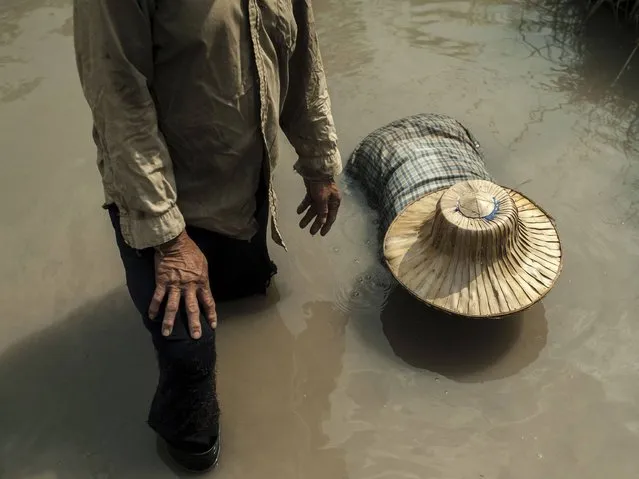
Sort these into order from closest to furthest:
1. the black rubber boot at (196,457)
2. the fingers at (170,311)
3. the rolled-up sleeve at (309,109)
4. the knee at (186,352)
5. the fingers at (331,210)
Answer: the fingers at (170,311) → the knee at (186,352) → the rolled-up sleeve at (309,109) → the black rubber boot at (196,457) → the fingers at (331,210)

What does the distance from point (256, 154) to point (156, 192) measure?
1.14 feet

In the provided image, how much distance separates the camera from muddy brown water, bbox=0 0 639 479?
6.62 feet

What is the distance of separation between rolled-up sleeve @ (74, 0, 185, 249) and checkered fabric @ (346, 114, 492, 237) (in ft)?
3.39

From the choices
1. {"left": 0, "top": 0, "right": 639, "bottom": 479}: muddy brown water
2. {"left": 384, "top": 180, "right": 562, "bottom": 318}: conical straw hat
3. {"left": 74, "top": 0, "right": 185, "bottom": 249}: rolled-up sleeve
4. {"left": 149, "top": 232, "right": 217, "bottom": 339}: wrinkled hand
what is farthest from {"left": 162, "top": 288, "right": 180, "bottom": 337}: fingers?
{"left": 384, "top": 180, "right": 562, "bottom": 318}: conical straw hat

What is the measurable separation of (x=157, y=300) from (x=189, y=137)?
39 cm

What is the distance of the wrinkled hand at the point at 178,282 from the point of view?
158 cm

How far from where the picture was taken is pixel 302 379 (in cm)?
221

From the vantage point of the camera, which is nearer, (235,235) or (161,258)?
(161,258)

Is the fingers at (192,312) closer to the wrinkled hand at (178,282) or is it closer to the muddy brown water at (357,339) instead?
the wrinkled hand at (178,282)

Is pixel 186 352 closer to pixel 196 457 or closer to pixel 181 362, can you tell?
pixel 181 362

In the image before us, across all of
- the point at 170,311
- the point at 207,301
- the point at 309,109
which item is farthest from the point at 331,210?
the point at 170,311

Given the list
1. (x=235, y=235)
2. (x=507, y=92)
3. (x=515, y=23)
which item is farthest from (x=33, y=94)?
(x=515, y=23)

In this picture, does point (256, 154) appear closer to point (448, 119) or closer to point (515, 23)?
point (448, 119)

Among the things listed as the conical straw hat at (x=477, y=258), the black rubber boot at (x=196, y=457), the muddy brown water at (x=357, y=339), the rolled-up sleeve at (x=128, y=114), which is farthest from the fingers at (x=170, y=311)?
the conical straw hat at (x=477, y=258)
